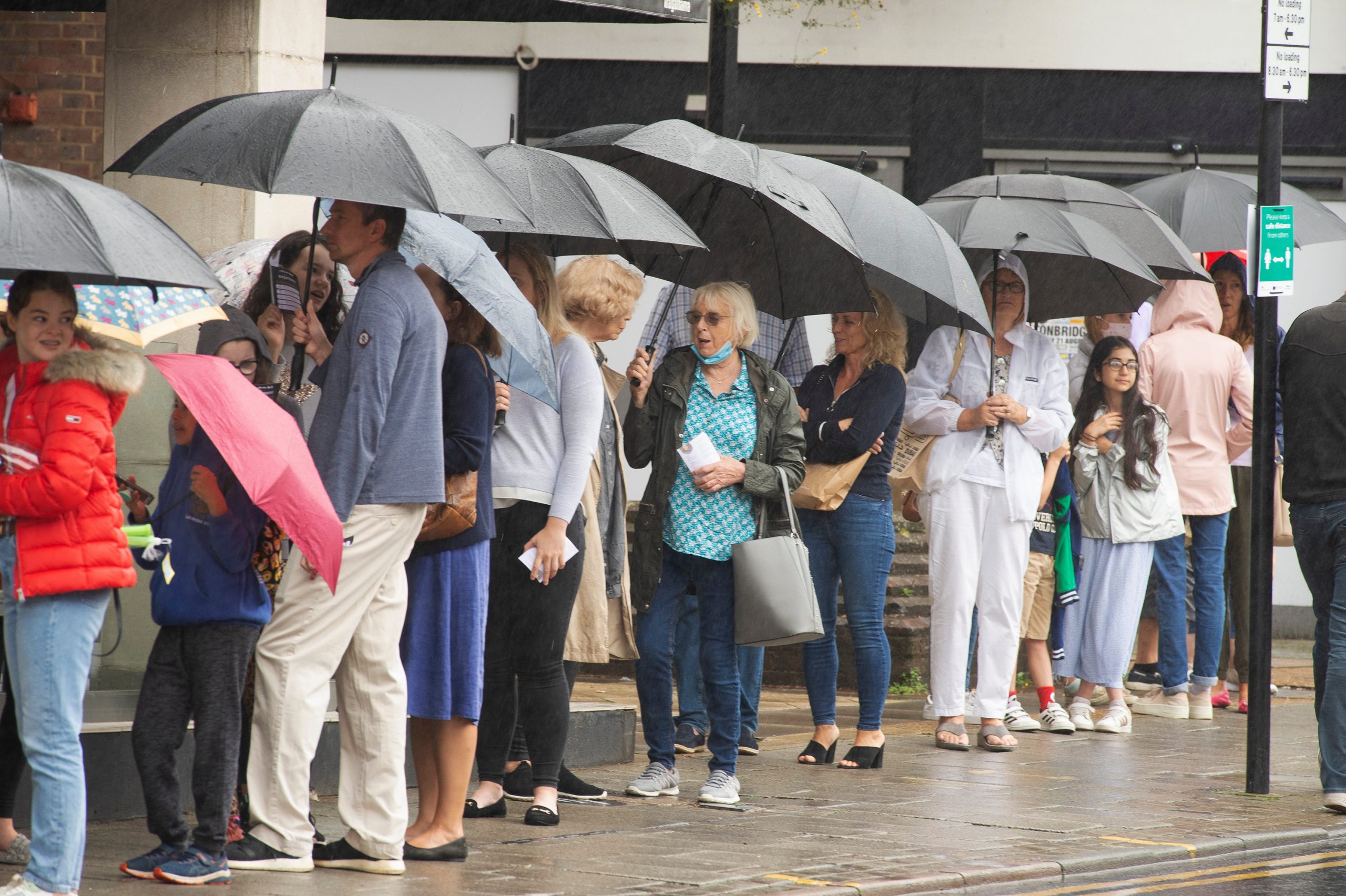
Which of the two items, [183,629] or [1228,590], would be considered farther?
[1228,590]

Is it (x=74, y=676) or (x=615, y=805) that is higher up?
(x=74, y=676)

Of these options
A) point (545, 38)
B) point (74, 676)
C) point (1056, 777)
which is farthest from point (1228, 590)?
point (74, 676)

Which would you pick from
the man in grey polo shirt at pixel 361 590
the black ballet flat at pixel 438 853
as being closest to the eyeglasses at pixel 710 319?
the man in grey polo shirt at pixel 361 590

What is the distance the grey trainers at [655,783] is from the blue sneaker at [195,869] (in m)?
2.29

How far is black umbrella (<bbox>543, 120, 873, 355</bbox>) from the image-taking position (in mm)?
7449

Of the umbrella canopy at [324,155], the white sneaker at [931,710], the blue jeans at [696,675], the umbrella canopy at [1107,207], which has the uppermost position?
the umbrella canopy at [1107,207]

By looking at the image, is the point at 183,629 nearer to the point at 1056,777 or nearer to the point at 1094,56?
the point at 1056,777

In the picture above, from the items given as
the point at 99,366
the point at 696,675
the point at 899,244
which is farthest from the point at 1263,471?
the point at 99,366

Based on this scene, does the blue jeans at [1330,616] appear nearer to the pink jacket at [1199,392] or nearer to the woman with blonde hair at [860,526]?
the woman with blonde hair at [860,526]

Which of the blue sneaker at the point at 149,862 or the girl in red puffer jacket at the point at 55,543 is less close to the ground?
the girl in red puffer jacket at the point at 55,543

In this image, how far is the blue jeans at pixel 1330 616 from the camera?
755 cm

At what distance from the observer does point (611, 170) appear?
721 centimetres

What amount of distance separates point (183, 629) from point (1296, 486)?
15.2ft

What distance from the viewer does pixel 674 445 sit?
7273 mm
